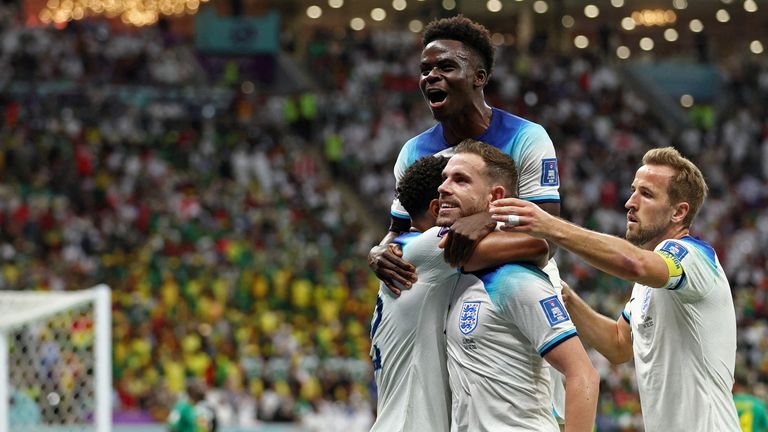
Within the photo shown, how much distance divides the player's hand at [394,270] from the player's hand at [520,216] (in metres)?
0.47

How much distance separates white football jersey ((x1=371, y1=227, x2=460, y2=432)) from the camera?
4508 millimetres

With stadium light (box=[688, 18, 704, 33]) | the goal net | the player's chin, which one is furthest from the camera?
stadium light (box=[688, 18, 704, 33])

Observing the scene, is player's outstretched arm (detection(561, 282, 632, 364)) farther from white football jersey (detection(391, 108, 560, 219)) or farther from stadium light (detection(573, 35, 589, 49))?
stadium light (detection(573, 35, 589, 49))

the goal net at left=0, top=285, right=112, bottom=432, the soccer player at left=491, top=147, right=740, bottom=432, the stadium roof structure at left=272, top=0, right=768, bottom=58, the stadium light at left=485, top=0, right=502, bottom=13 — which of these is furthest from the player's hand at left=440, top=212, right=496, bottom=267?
the stadium light at left=485, top=0, right=502, bottom=13

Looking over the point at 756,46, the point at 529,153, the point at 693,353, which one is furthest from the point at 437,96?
the point at 756,46

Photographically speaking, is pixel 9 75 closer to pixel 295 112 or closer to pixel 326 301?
pixel 295 112

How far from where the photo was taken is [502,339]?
14.0 feet

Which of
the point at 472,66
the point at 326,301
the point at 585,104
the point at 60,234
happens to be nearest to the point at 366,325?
the point at 326,301

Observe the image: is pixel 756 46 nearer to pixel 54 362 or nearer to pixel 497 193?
pixel 54 362

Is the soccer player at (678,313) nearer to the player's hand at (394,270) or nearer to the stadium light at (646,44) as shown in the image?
the player's hand at (394,270)

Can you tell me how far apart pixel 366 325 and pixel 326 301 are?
93 centimetres

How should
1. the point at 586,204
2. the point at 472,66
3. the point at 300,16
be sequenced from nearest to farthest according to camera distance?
the point at 472,66, the point at 586,204, the point at 300,16

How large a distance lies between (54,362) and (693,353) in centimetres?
1125

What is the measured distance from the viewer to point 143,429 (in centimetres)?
1520
